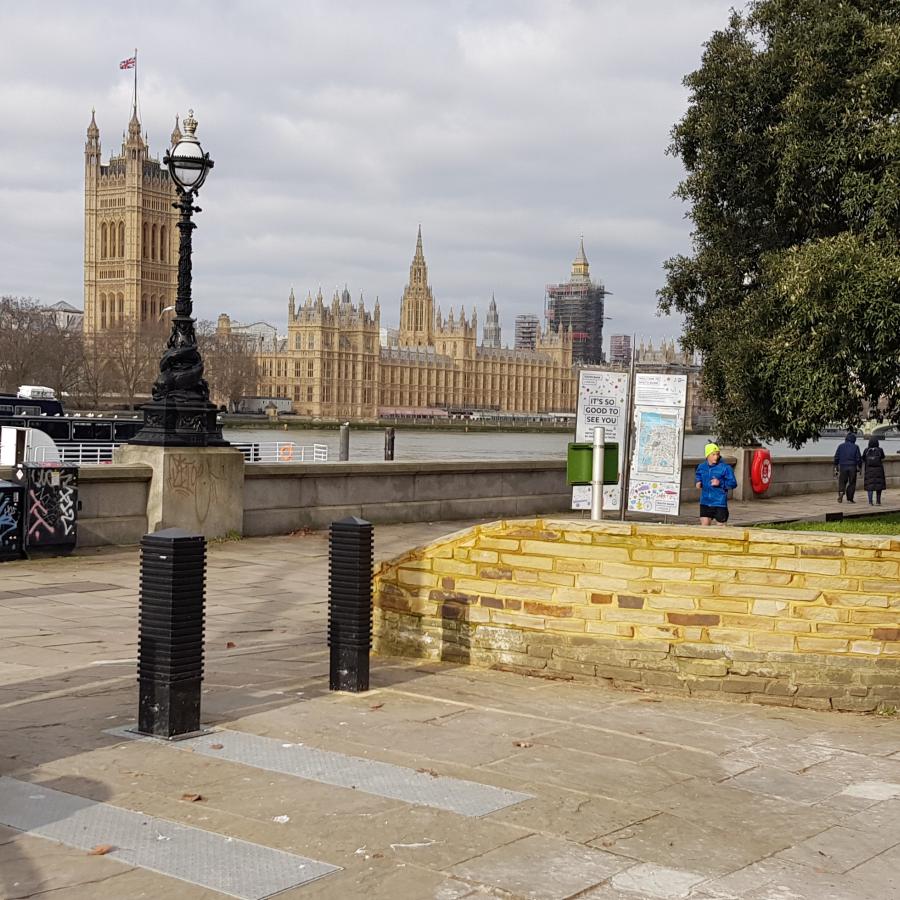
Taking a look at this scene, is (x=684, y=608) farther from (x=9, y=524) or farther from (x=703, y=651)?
(x=9, y=524)

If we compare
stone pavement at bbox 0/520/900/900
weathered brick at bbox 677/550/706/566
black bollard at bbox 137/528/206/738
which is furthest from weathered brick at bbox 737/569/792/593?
black bollard at bbox 137/528/206/738

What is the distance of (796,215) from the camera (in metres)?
17.2

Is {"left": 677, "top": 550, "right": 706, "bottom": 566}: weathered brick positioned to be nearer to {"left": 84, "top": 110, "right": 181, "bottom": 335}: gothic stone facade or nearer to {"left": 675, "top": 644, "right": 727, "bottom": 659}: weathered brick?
{"left": 675, "top": 644, "right": 727, "bottom": 659}: weathered brick

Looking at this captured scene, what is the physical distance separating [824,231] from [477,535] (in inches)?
404

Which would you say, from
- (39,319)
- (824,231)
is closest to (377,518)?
(824,231)

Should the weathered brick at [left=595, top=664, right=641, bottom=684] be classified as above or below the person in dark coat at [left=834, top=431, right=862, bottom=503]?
below

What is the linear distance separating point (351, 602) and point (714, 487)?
955 cm

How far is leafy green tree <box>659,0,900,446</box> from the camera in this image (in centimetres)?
1445

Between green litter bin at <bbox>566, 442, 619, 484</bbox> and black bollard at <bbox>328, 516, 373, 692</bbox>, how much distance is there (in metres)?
4.63

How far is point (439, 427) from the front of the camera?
5586 inches

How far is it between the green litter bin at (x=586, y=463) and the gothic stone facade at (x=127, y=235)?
169 metres

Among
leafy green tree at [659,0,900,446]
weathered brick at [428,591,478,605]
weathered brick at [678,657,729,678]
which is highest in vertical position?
leafy green tree at [659,0,900,446]

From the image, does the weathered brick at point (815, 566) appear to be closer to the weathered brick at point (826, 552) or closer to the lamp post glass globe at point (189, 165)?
the weathered brick at point (826, 552)

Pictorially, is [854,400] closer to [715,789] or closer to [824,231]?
[824,231]
